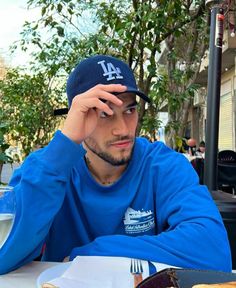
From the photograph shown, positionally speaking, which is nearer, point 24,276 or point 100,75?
Result: point 24,276

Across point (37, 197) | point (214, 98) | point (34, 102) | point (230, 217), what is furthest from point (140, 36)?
point (34, 102)

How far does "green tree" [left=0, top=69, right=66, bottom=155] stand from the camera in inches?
350

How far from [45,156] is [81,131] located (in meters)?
0.13

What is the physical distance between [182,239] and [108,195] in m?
0.34

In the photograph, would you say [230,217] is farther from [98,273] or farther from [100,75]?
[98,273]

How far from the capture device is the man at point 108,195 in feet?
3.95

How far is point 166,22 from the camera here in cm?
439

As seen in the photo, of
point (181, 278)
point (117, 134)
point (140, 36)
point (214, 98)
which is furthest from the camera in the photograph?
point (140, 36)

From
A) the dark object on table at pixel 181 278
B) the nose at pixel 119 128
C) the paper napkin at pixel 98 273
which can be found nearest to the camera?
the dark object on table at pixel 181 278

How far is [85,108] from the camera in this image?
131 cm

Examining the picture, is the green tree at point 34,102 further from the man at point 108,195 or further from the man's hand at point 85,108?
the man's hand at point 85,108

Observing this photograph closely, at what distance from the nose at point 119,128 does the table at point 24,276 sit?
18.1 inches

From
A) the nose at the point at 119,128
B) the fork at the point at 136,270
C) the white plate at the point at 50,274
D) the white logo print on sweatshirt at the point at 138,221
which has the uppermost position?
the nose at the point at 119,128

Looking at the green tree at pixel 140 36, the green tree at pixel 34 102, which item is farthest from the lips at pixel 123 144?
the green tree at pixel 34 102
